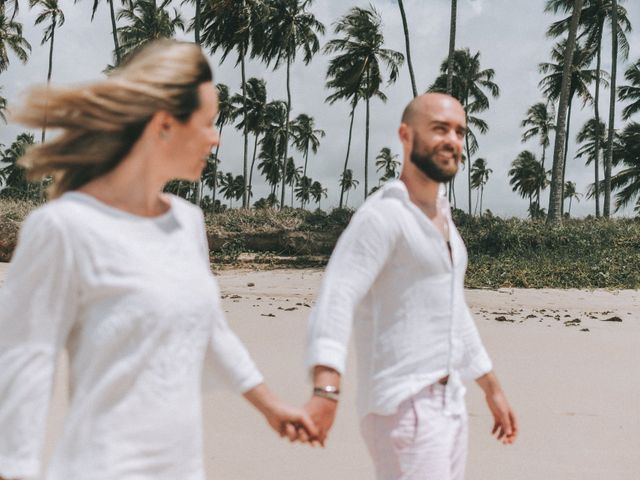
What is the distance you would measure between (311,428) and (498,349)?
22.7 ft

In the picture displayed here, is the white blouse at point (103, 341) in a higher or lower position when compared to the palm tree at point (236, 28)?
lower

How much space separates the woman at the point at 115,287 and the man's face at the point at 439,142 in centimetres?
92

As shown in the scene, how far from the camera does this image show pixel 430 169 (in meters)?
2.46

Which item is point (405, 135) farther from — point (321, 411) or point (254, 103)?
point (254, 103)

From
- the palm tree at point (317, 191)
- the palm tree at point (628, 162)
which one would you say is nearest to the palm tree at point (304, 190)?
the palm tree at point (317, 191)

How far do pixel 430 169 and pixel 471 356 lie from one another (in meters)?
0.75

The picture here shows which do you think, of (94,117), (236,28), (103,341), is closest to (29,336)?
(103,341)

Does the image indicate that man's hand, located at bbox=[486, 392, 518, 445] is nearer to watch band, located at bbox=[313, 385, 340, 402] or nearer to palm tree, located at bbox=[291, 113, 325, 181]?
watch band, located at bbox=[313, 385, 340, 402]

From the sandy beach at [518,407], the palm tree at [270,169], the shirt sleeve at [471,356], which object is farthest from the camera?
the palm tree at [270,169]

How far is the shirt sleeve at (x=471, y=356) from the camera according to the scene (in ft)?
8.57

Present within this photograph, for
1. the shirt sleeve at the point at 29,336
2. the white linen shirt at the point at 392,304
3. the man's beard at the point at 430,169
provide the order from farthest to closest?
the man's beard at the point at 430,169 → the white linen shirt at the point at 392,304 → the shirt sleeve at the point at 29,336

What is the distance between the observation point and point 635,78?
138 ft

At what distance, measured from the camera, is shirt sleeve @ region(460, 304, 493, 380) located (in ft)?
8.57

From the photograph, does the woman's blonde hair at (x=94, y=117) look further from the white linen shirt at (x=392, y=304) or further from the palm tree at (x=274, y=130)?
the palm tree at (x=274, y=130)
